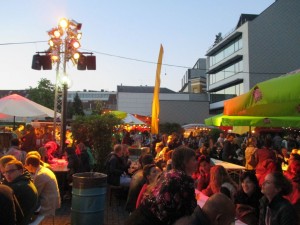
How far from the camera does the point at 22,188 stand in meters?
4.89

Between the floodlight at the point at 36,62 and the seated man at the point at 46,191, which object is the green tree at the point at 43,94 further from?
the seated man at the point at 46,191

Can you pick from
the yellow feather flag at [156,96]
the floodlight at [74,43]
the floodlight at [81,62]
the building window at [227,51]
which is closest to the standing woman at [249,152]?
the yellow feather flag at [156,96]

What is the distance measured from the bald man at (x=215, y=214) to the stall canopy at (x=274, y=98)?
279cm

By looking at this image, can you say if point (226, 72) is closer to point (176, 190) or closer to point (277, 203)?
point (277, 203)

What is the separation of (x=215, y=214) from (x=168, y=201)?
0.37 meters

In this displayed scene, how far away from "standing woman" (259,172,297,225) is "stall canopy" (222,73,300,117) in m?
1.36

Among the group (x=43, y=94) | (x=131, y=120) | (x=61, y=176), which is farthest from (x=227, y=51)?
(x=61, y=176)

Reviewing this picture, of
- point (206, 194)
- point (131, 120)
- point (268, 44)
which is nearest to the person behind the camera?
point (206, 194)

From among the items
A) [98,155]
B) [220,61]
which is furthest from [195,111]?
[98,155]

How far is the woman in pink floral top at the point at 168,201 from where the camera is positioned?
2592mm

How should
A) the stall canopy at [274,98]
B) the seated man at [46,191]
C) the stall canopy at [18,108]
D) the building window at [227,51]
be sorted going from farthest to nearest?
1. the building window at [227,51]
2. the stall canopy at [18,108]
3. the seated man at [46,191]
4. the stall canopy at [274,98]

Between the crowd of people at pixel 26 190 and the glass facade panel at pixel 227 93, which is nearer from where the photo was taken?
the crowd of people at pixel 26 190

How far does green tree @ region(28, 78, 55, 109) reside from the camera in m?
59.9

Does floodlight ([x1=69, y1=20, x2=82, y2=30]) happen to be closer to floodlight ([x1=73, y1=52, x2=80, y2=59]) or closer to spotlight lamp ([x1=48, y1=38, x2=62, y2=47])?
spotlight lamp ([x1=48, y1=38, x2=62, y2=47])
